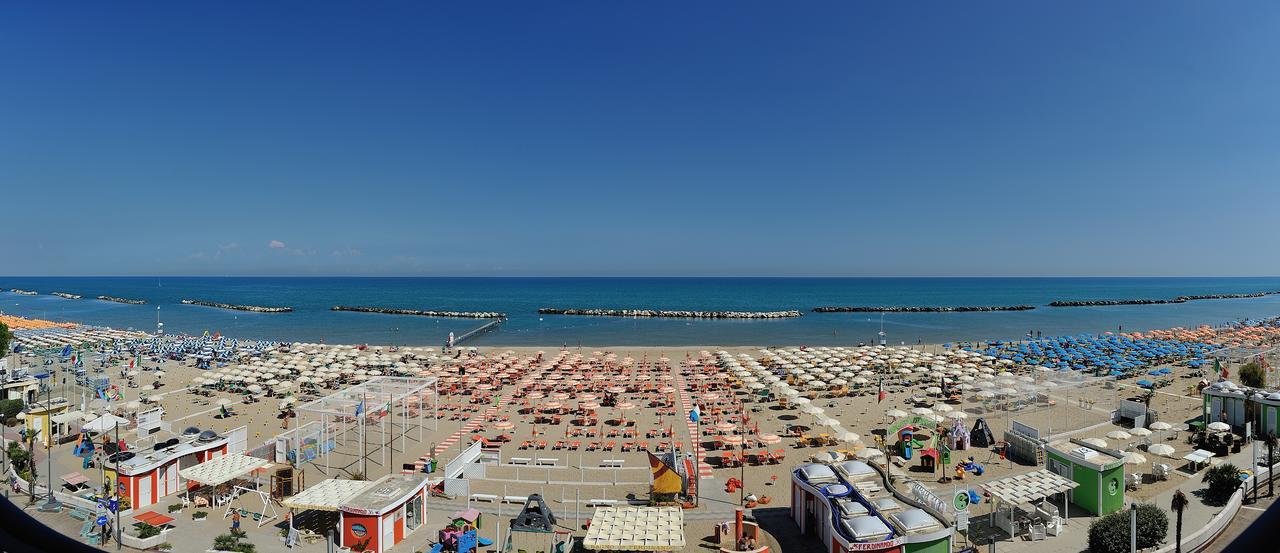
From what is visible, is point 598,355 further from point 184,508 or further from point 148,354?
point 148,354

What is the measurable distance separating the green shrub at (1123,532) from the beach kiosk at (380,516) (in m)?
16.7

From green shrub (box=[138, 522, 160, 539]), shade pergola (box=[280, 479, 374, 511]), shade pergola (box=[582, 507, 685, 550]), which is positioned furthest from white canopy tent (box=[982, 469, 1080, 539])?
green shrub (box=[138, 522, 160, 539])

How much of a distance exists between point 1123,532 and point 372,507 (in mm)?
17672

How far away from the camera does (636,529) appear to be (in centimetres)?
1351

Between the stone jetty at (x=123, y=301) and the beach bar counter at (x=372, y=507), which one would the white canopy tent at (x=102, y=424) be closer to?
the beach bar counter at (x=372, y=507)

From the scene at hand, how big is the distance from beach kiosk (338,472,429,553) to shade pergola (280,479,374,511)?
10.3 inches

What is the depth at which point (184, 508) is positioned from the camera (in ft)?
54.6

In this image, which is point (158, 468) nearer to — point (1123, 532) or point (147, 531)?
point (147, 531)

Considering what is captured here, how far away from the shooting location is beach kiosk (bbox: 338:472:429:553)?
14.3 meters

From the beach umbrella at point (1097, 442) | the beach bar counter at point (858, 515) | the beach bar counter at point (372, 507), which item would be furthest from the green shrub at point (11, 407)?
the beach umbrella at point (1097, 442)

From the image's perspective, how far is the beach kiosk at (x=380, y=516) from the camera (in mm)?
14258

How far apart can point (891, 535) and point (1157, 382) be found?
110ft

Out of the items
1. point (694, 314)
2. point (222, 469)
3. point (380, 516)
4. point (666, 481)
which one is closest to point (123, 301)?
point (694, 314)

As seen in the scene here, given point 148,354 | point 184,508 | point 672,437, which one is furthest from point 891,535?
point 148,354
